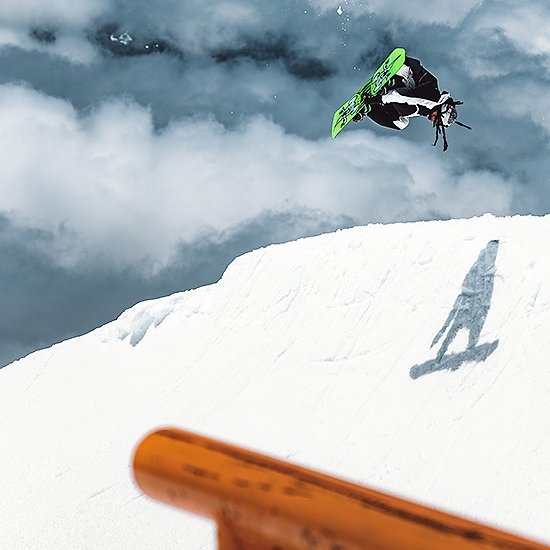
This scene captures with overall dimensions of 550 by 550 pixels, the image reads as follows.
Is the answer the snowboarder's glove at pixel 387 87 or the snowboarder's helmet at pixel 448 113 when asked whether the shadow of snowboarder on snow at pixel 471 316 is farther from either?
the snowboarder's glove at pixel 387 87

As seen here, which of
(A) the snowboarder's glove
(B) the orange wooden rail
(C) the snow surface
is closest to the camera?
(B) the orange wooden rail

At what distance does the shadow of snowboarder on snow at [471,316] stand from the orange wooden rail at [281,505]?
18814 mm

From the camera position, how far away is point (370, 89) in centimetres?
1631

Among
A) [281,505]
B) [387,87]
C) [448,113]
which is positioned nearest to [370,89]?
[387,87]

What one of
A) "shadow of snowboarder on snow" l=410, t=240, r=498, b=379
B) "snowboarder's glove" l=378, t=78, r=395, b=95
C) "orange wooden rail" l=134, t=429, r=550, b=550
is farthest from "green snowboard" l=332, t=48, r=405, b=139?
"orange wooden rail" l=134, t=429, r=550, b=550

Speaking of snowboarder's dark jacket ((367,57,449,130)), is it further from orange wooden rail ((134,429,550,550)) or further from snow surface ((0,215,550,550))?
orange wooden rail ((134,429,550,550))

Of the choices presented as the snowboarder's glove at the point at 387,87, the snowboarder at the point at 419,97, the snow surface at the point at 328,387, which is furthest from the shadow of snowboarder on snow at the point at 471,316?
the snowboarder's glove at the point at 387,87

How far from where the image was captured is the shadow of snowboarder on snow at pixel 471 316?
19.6m

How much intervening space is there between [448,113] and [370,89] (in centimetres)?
235

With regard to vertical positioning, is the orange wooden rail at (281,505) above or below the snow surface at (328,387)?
below

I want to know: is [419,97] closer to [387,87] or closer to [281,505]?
[387,87]

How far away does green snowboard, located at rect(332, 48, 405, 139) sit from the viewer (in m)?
15.4

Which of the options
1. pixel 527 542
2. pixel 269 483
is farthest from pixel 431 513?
pixel 269 483

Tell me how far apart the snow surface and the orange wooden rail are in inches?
530
